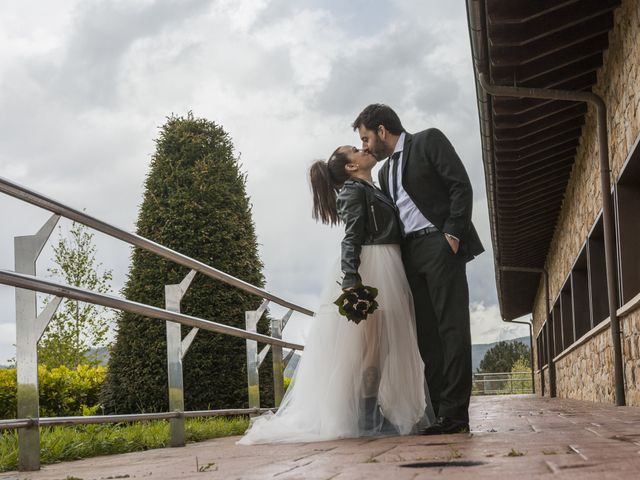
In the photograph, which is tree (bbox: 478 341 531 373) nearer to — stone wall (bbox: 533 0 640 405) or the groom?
stone wall (bbox: 533 0 640 405)

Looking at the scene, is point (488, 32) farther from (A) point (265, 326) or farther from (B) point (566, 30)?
(A) point (265, 326)

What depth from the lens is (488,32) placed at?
610cm

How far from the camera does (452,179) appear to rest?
429 cm

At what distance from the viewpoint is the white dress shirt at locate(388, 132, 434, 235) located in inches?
175

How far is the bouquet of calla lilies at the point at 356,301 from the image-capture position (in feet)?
14.3

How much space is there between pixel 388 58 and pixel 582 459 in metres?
7.64

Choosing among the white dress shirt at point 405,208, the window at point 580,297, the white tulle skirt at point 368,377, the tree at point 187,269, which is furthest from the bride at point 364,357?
the window at point 580,297

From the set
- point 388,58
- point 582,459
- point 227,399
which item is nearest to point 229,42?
point 388,58

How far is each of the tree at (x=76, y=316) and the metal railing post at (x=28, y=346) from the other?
11.6 m

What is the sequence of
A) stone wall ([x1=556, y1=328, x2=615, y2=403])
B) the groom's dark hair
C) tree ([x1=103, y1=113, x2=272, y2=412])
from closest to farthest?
the groom's dark hair < stone wall ([x1=556, y1=328, x2=615, y2=403]) < tree ([x1=103, y1=113, x2=272, y2=412])

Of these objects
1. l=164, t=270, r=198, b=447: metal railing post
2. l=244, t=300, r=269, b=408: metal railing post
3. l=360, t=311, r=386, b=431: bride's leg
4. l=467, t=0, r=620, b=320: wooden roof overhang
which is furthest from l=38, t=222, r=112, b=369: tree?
l=360, t=311, r=386, b=431: bride's leg

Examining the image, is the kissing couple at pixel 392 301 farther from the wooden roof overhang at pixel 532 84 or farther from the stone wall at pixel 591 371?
the stone wall at pixel 591 371

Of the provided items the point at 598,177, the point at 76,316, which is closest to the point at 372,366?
the point at 598,177

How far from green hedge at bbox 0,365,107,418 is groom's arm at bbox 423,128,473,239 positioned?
5557mm
